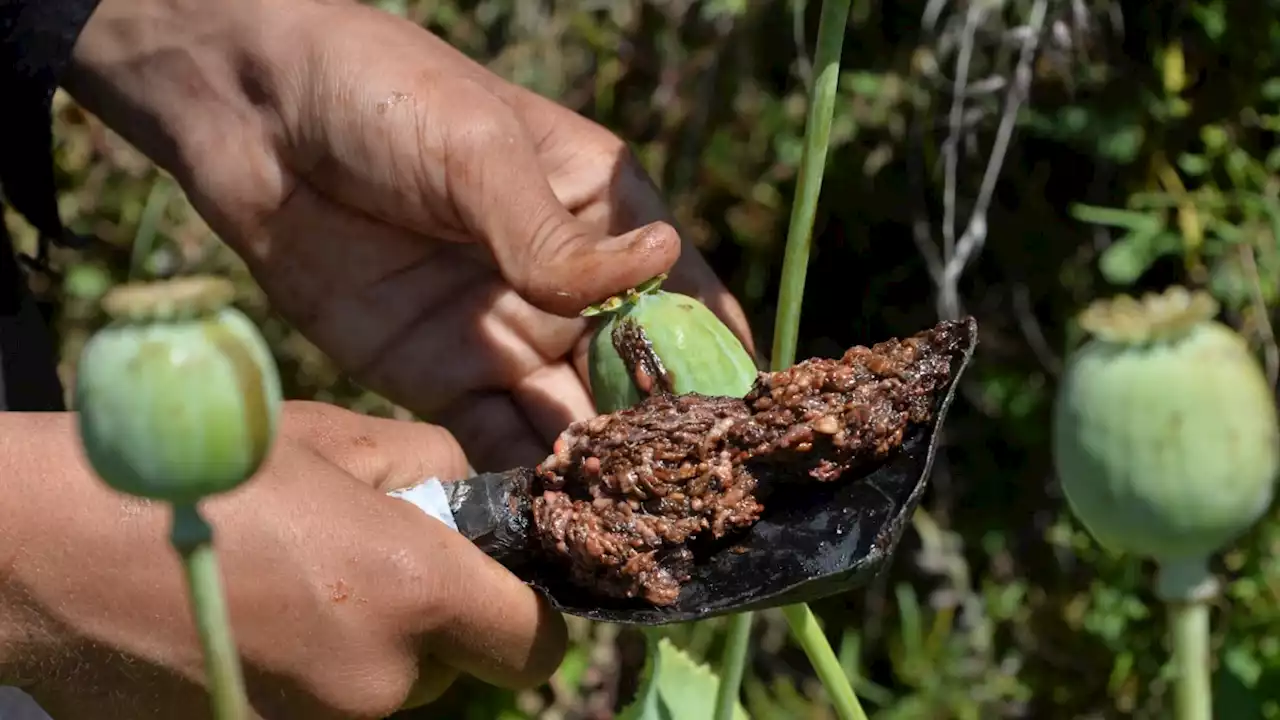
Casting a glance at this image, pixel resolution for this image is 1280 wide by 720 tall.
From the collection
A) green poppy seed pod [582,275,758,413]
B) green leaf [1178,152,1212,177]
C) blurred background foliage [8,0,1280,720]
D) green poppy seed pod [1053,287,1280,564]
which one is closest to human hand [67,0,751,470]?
green poppy seed pod [582,275,758,413]

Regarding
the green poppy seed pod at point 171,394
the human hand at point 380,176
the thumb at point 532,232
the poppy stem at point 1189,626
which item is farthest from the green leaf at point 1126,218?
the green poppy seed pod at point 171,394

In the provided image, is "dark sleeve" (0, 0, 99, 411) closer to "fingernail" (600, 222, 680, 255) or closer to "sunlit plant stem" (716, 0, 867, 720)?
"fingernail" (600, 222, 680, 255)

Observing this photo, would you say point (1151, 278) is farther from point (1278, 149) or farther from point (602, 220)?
point (602, 220)

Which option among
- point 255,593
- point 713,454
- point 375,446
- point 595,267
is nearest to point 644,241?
point 595,267

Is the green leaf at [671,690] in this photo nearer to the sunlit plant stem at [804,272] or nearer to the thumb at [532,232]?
the sunlit plant stem at [804,272]

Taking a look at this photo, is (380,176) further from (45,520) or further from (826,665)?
(826,665)

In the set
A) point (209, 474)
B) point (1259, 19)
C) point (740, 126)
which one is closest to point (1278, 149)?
point (1259, 19)
